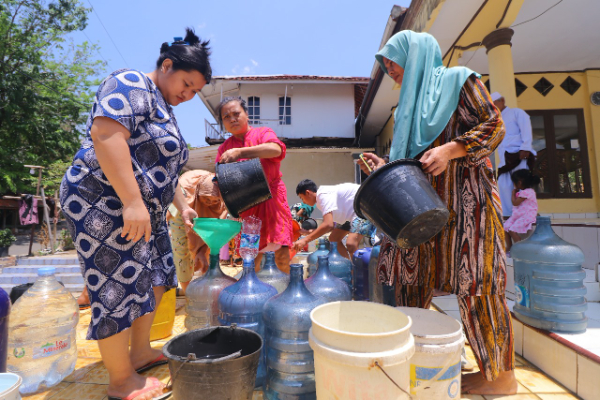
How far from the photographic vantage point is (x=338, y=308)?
4.30 feet

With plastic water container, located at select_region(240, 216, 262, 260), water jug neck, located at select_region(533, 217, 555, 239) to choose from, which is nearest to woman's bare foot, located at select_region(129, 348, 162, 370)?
plastic water container, located at select_region(240, 216, 262, 260)

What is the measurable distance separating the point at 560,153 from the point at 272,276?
665 centimetres

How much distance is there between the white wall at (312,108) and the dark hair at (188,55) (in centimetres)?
1144

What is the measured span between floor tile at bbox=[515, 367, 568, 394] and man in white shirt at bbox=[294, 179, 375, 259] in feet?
6.21

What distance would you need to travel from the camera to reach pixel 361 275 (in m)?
3.16

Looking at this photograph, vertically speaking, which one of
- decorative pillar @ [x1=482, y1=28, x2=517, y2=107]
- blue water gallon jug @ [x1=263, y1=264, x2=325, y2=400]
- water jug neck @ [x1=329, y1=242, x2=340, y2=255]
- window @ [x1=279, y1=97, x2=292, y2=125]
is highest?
window @ [x1=279, y1=97, x2=292, y2=125]

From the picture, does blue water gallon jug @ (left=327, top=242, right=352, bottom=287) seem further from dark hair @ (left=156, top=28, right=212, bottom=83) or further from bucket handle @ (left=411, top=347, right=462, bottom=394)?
dark hair @ (left=156, top=28, right=212, bottom=83)

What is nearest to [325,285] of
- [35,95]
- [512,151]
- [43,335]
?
[43,335]

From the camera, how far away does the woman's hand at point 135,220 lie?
53.3 inches

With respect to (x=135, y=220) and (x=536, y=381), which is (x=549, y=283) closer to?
(x=536, y=381)

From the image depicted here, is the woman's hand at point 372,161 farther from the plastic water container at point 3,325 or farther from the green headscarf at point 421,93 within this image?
the plastic water container at point 3,325

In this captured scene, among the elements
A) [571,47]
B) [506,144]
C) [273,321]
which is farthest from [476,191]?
[571,47]

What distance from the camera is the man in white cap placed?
4.09m

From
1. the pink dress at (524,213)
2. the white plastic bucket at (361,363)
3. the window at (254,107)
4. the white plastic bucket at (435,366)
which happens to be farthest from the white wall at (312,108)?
the white plastic bucket at (361,363)
